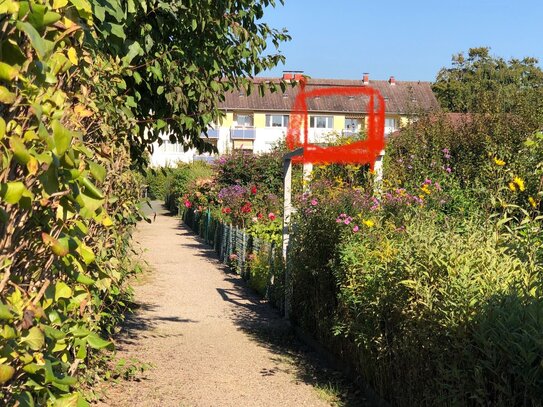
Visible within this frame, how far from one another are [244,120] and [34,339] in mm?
66623

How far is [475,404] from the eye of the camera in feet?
12.3

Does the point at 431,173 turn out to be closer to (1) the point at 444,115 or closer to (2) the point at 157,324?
(1) the point at 444,115

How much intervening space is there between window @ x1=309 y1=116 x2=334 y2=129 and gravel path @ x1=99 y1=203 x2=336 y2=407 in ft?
172

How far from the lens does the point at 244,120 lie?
67.8 meters

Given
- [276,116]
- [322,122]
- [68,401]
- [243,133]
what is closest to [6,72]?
[68,401]

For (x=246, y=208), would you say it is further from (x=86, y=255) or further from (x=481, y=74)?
(x=481, y=74)

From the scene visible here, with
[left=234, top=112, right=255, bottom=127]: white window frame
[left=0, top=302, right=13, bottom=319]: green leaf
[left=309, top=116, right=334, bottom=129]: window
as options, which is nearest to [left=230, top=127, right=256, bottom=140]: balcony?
[left=234, top=112, right=255, bottom=127]: white window frame

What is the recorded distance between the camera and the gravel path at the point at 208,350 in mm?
6051

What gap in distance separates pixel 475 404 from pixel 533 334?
851mm

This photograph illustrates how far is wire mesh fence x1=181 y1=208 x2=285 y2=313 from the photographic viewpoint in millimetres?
10172

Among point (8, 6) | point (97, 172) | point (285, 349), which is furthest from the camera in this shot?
point (285, 349)

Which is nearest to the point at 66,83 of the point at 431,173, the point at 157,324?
the point at 157,324

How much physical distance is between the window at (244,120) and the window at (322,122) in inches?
245

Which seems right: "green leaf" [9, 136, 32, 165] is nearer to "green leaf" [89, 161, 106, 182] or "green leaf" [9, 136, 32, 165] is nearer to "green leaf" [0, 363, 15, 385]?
"green leaf" [89, 161, 106, 182]
